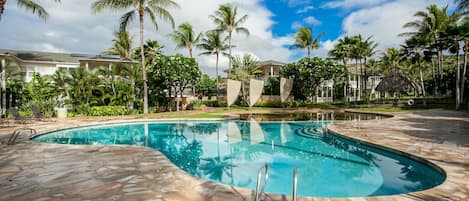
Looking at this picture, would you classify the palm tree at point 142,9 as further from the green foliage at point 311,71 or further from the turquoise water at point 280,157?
the green foliage at point 311,71

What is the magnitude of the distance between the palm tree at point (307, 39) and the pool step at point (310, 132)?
21.6 metres

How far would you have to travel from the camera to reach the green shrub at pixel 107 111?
19.6 m

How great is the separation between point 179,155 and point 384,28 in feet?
103

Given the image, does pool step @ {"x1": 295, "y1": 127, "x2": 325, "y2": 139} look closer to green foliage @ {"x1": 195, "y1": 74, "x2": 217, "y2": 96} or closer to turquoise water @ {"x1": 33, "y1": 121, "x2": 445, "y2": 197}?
turquoise water @ {"x1": 33, "y1": 121, "x2": 445, "y2": 197}

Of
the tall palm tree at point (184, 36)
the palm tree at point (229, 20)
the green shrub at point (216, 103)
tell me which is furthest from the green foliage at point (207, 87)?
the palm tree at point (229, 20)

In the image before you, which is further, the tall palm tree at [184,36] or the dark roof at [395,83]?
the tall palm tree at [184,36]

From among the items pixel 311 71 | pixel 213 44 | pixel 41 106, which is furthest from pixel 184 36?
pixel 41 106

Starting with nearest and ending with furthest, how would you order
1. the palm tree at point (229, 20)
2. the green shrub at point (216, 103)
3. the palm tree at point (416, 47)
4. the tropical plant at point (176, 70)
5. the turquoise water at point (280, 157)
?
the turquoise water at point (280, 157) → the tropical plant at point (176, 70) → the palm tree at point (229, 20) → the green shrub at point (216, 103) → the palm tree at point (416, 47)

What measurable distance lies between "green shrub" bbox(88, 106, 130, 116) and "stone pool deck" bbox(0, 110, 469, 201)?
37.4ft

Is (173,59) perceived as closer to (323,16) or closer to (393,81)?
(323,16)

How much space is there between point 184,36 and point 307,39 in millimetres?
14771

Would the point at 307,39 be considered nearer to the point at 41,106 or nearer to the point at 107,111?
the point at 107,111

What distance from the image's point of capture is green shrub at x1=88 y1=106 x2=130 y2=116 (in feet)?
64.3

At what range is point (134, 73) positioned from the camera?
22391 mm
